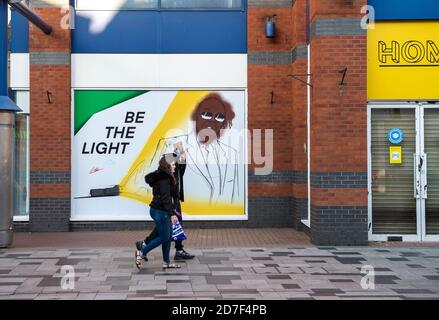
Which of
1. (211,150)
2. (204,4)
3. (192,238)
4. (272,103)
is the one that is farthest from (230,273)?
(204,4)

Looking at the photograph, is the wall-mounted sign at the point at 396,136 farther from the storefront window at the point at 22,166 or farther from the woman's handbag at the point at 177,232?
the storefront window at the point at 22,166

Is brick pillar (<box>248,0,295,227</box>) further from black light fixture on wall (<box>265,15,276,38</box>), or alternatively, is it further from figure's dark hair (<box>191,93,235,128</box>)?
figure's dark hair (<box>191,93,235,128</box>)

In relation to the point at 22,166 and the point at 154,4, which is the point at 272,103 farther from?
the point at 22,166

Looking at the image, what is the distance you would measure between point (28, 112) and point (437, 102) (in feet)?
29.4

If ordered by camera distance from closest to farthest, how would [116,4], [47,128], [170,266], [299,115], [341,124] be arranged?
[170,266] → [341,124] → [299,115] → [47,128] → [116,4]

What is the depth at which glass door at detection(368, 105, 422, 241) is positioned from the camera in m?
11.7

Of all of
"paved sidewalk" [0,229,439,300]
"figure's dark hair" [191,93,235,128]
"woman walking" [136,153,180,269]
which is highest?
"figure's dark hair" [191,93,235,128]

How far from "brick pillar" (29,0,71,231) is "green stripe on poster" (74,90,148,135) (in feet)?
Answer: 1.51

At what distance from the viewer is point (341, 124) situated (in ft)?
37.5

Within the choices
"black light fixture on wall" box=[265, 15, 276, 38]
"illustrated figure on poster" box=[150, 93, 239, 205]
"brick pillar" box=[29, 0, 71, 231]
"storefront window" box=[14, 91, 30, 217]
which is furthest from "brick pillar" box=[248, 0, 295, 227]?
"storefront window" box=[14, 91, 30, 217]

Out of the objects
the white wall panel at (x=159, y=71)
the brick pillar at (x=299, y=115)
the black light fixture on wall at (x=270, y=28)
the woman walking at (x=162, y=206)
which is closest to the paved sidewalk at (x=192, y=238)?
the brick pillar at (x=299, y=115)

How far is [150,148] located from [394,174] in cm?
557

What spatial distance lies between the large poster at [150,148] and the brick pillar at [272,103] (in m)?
0.38

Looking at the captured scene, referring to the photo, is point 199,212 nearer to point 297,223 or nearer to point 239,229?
point 239,229
